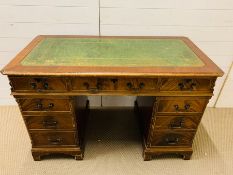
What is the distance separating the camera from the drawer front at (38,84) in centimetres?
131

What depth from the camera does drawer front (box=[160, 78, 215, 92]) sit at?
135 centimetres

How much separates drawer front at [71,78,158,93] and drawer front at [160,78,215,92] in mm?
63

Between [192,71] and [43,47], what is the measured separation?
1.01 m

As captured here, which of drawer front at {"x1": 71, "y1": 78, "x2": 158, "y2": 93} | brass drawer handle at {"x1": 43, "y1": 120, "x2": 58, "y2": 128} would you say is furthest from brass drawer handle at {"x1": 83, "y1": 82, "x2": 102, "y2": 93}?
brass drawer handle at {"x1": 43, "y1": 120, "x2": 58, "y2": 128}

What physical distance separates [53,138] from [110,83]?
0.63 m

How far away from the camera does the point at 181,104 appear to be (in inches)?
57.9

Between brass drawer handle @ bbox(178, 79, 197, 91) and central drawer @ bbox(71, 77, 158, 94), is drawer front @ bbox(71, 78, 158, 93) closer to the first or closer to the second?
central drawer @ bbox(71, 77, 158, 94)

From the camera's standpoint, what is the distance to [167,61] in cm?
142

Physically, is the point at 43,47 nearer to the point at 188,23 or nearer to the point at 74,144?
the point at 74,144

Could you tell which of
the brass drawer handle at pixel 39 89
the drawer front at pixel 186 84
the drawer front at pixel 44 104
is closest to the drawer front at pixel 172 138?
the drawer front at pixel 186 84

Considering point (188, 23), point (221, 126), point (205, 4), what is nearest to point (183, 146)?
point (221, 126)

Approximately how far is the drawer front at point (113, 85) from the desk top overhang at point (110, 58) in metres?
0.07

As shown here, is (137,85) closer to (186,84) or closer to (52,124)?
(186,84)

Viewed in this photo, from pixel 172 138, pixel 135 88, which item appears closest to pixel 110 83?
pixel 135 88
